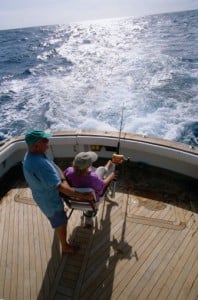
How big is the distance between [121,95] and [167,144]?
16.1ft

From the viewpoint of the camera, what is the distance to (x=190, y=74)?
9.12 metres

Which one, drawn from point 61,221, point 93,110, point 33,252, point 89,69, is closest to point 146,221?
point 61,221

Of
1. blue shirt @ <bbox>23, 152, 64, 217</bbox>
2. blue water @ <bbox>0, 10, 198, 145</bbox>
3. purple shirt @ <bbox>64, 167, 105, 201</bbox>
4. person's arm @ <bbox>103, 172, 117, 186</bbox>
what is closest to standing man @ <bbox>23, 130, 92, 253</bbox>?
blue shirt @ <bbox>23, 152, 64, 217</bbox>

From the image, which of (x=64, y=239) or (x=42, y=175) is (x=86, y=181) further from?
(x=64, y=239)

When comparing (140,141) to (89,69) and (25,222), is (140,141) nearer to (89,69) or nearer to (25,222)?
(25,222)

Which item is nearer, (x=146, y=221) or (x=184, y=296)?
(x=184, y=296)

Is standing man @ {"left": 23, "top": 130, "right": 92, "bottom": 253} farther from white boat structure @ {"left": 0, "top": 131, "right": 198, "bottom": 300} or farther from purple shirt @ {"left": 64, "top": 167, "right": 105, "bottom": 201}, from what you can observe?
white boat structure @ {"left": 0, "top": 131, "right": 198, "bottom": 300}

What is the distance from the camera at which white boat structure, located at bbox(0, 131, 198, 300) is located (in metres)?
2.19

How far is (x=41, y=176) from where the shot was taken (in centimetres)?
Result: 190

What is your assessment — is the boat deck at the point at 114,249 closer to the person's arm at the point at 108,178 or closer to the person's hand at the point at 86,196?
the person's arm at the point at 108,178

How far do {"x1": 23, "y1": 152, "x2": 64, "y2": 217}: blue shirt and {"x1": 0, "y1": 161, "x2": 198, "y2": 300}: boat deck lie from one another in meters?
0.74

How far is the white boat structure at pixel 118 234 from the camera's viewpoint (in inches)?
86.4

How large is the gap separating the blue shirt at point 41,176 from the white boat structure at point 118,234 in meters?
0.75

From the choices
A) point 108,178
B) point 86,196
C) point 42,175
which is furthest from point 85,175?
point 42,175
